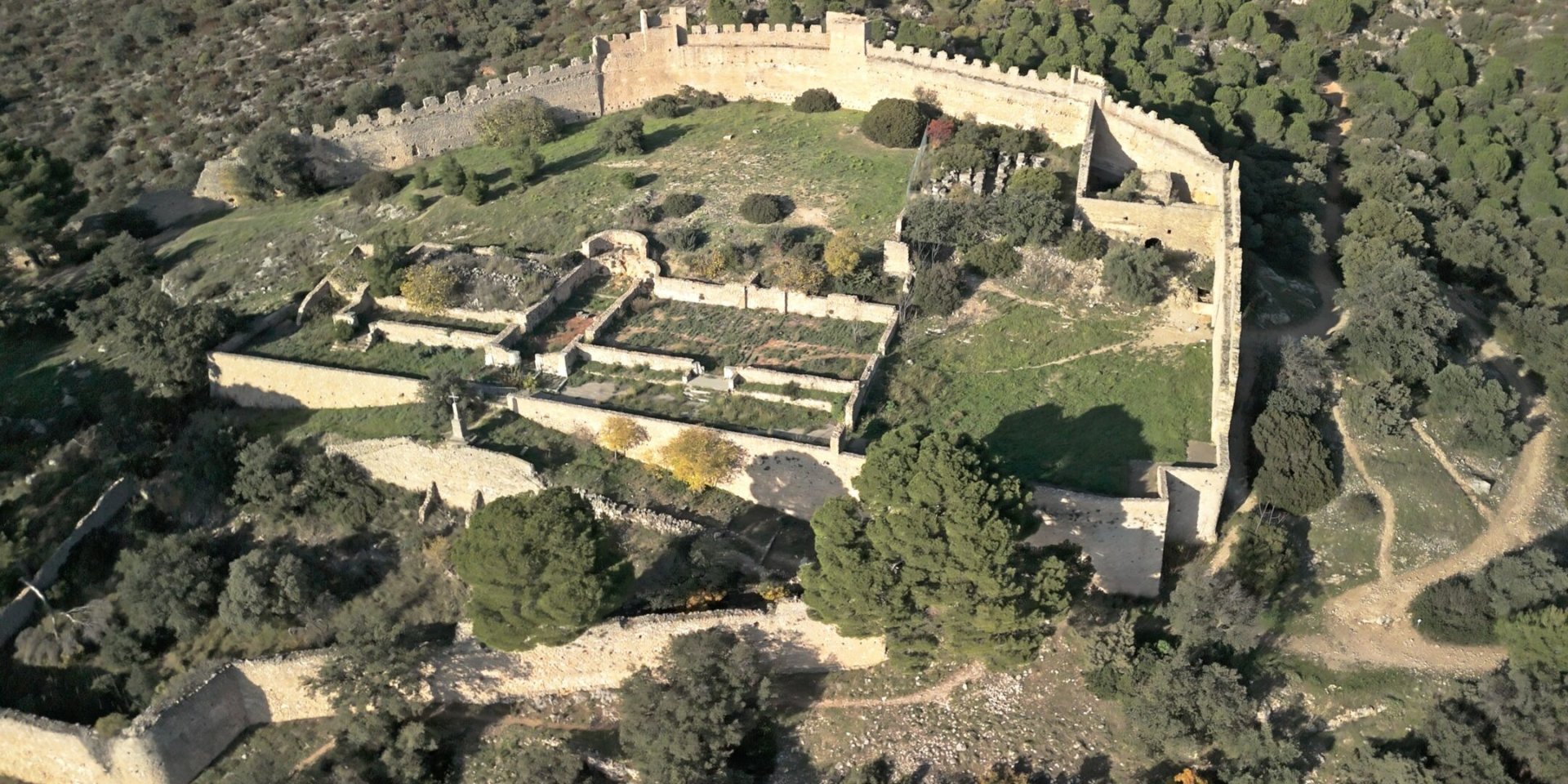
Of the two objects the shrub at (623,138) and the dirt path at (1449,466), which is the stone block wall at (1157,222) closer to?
the dirt path at (1449,466)

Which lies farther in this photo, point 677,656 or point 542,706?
point 542,706

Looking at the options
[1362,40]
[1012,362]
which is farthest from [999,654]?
[1362,40]

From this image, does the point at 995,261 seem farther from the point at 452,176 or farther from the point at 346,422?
the point at 452,176

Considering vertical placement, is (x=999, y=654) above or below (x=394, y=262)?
below

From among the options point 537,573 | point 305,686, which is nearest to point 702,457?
A: point 537,573

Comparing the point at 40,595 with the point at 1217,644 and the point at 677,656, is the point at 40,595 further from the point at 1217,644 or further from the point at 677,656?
the point at 1217,644

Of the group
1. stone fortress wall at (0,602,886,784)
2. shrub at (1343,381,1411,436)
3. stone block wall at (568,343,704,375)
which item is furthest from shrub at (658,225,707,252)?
shrub at (1343,381,1411,436)

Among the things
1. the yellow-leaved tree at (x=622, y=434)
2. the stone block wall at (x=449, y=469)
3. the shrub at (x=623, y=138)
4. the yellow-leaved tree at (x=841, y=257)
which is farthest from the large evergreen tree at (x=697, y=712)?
the shrub at (x=623, y=138)

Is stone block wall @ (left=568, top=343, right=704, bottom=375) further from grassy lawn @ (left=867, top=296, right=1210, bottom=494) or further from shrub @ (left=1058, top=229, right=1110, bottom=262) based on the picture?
shrub @ (left=1058, top=229, right=1110, bottom=262)
